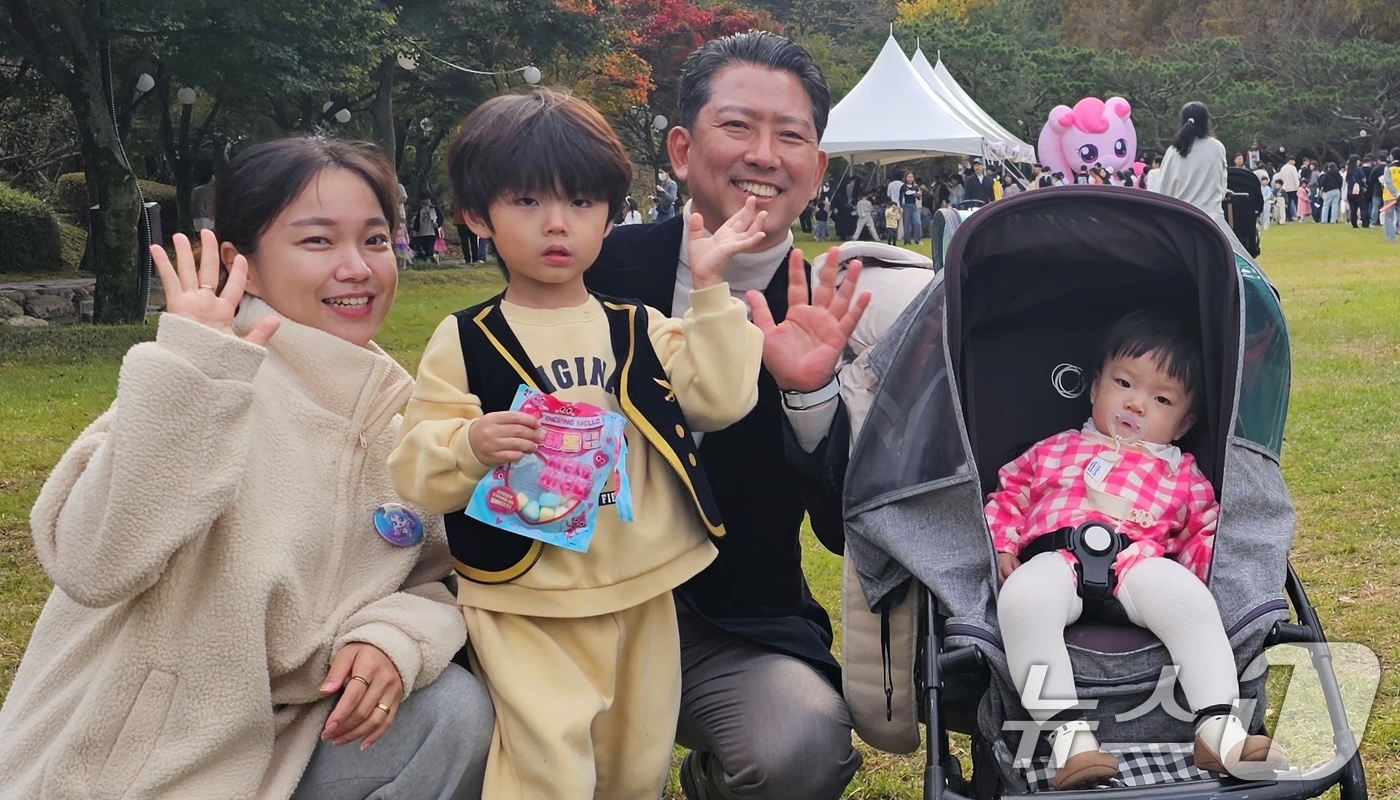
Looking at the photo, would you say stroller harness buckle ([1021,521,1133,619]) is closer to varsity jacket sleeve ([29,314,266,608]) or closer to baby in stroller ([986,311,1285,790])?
baby in stroller ([986,311,1285,790])

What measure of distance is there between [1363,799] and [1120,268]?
1.23 m

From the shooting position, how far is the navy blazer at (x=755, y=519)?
2.74m

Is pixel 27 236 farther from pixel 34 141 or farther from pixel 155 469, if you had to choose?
pixel 155 469

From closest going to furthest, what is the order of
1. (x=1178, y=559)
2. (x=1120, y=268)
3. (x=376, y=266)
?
(x=376, y=266) < (x=1178, y=559) < (x=1120, y=268)

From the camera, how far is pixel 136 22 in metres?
12.7

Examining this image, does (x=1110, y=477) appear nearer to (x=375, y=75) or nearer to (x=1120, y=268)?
(x=1120, y=268)

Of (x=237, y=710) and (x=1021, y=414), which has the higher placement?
(x=1021, y=414)

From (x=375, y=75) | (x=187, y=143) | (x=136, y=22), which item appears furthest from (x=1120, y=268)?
(x=375, y=75)

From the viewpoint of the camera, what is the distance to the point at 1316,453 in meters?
6.64

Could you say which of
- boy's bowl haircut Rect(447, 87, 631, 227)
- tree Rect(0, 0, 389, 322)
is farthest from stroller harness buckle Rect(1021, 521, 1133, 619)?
tree Rect(0, 0, 389, 322)

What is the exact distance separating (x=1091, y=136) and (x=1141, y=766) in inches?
791

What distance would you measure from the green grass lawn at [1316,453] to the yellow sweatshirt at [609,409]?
4.76 feet

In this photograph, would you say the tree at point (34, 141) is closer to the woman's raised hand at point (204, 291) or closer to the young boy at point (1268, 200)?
the woman's raised hand at point (204, 291)

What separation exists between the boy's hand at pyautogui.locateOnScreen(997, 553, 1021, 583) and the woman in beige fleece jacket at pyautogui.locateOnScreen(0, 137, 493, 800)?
1038 mm
